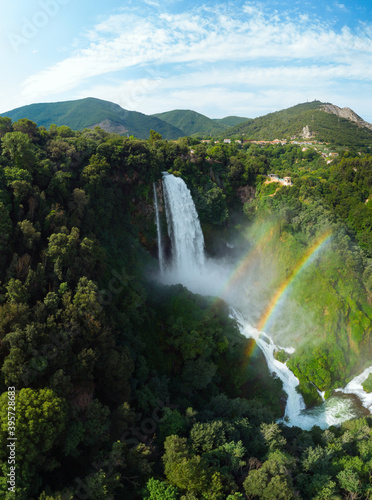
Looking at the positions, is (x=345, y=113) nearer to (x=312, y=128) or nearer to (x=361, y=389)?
(x=312, y=128)

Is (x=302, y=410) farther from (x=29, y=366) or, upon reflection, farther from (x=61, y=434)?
(x=29, y=366)

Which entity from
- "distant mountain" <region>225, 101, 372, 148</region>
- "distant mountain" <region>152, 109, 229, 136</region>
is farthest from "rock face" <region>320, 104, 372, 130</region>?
"distant mountain" <region>152, 109, 229, 136</region>

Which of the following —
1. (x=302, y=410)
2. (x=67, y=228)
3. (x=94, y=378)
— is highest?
(x=67, y=228)

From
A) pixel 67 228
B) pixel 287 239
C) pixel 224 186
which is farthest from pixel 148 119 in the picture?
pixel 67 228

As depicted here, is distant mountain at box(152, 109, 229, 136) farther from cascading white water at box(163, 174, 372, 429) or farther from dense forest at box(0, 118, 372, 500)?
cascading white water at box(163, 174, 372, 429)

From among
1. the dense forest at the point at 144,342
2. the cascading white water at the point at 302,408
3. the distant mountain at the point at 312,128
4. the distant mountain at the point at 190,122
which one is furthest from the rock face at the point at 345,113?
the cascading white water at the point at 302,408

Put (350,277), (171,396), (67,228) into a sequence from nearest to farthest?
(171,396), (67,228), (350,277)

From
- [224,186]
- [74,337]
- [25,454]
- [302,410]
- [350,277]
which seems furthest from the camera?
[224,186]
